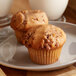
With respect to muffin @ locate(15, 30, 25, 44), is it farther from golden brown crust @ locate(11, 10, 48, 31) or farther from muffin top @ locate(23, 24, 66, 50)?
muffin top @ locate(23, 24, 66, 50)

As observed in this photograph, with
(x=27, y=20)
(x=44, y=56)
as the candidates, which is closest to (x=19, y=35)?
(x=27, y=20)

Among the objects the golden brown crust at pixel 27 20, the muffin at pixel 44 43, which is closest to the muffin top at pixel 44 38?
the muffin at pixel 44 43

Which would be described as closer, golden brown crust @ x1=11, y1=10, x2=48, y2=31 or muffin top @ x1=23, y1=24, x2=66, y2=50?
muffin top @ x1=23, y1=24, x2=66, y2=50

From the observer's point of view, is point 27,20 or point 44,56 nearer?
point 44,56

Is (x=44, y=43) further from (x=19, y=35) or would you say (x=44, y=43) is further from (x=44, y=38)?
(x=19, y=35)

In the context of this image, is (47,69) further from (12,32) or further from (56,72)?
(12,32)

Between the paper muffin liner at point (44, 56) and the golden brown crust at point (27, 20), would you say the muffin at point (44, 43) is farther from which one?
the golden brown crust at point (27, 20)

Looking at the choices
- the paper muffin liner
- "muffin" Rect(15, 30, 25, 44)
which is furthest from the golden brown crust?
the paper muffin liner

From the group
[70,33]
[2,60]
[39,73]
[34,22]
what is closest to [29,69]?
[39,73]
